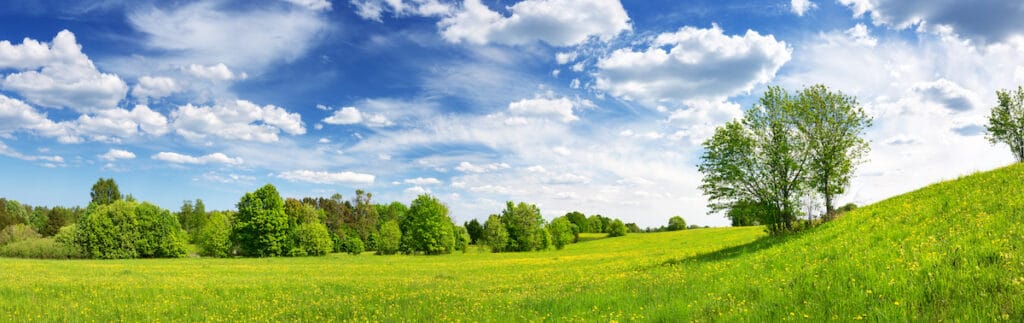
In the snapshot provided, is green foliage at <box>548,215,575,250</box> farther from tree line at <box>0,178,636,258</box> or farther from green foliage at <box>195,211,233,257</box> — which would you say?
green foliage at <box>195,211,233,257</box>

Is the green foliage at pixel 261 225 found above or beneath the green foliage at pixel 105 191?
beneath

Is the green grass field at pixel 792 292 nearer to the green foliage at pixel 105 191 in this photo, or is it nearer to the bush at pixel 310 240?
the bush at pixel 310 240

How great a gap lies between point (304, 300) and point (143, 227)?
6365 cm

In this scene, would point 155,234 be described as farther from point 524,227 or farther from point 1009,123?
point 1009,123

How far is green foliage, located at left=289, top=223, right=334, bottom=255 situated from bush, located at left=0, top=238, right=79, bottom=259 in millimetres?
26094

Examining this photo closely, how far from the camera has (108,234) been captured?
65.4 meters

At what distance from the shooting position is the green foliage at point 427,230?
253 feet

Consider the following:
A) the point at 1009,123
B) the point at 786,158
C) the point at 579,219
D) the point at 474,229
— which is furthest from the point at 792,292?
the point at 579,219

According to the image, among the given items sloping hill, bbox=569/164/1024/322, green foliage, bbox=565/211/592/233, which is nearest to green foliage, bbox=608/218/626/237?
green foliage, bbox=565/211/592/233

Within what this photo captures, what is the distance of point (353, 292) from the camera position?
871 inches

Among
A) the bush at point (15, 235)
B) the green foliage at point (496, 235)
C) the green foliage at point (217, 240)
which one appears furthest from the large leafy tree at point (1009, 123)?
the bush at point (15, 235)

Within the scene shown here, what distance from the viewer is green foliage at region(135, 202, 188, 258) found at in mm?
67375

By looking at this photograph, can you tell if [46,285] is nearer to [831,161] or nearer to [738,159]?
[738,159]

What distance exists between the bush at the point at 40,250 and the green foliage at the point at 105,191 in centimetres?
5130
